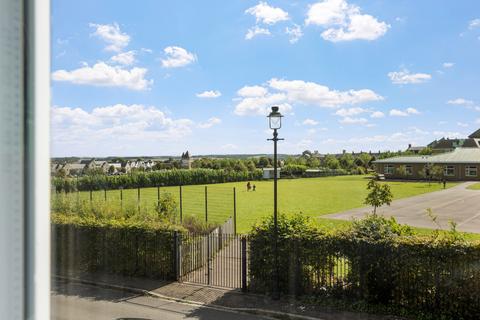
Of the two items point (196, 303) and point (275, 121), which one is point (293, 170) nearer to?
point (275, 121)

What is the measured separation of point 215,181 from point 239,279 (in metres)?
1.16

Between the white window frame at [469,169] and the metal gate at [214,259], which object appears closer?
the white window frame at [469,169]

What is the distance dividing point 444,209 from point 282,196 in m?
2.03

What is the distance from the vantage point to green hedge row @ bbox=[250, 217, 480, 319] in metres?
2.83

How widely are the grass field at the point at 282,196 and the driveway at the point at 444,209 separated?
0.38ft

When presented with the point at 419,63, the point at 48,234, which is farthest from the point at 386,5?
the point at 48,234

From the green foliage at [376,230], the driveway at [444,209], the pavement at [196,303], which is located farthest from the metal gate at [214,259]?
the driveway at [444,209]

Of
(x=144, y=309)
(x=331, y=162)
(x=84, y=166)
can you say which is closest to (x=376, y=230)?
(x=331, y=162)

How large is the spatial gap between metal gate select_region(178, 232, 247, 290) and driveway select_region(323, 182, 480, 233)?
4.44 feet

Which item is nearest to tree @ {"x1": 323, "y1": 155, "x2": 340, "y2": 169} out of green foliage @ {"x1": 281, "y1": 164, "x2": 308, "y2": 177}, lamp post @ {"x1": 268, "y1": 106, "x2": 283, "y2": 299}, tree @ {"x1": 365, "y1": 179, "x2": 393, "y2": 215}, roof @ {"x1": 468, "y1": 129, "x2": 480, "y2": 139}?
green foliage @ {"x1": 281, "y1": 164, "x2": 308, "y2": 177}

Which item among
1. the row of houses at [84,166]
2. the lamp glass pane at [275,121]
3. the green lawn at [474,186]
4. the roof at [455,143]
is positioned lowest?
the green lawn at [474,186]

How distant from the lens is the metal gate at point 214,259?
375 centimetres

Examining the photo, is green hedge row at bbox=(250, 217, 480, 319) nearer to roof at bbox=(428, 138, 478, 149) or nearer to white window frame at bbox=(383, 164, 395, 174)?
roof at bbox=(428, 138, 478, 149)

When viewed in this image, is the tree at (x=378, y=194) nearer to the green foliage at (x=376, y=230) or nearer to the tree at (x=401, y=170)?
the tree at (x=401, y=170)
